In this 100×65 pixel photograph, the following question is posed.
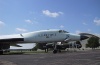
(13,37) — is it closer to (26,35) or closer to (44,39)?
(26,35)

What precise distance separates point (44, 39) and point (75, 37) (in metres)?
5.08

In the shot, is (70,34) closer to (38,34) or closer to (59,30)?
(59,30)

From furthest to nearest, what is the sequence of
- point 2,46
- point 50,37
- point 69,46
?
point 69,46 < point 2,46 < point 50,37

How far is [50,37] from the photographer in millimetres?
33156

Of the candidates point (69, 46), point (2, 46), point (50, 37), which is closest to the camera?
point (50, 37)

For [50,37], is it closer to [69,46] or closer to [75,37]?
[75,37]

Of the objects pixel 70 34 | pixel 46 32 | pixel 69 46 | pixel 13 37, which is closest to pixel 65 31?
pixel 70 34

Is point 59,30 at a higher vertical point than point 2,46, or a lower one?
higher

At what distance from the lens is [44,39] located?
33281mm

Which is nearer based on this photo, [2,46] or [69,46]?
[2,46]

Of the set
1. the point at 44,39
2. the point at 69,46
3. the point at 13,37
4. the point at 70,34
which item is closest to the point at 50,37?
the point at 44,39

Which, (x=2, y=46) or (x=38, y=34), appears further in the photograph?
(x=2, y=46)

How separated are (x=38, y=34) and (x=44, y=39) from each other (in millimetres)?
1238

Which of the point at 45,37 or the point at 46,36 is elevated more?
the point at 46,36
